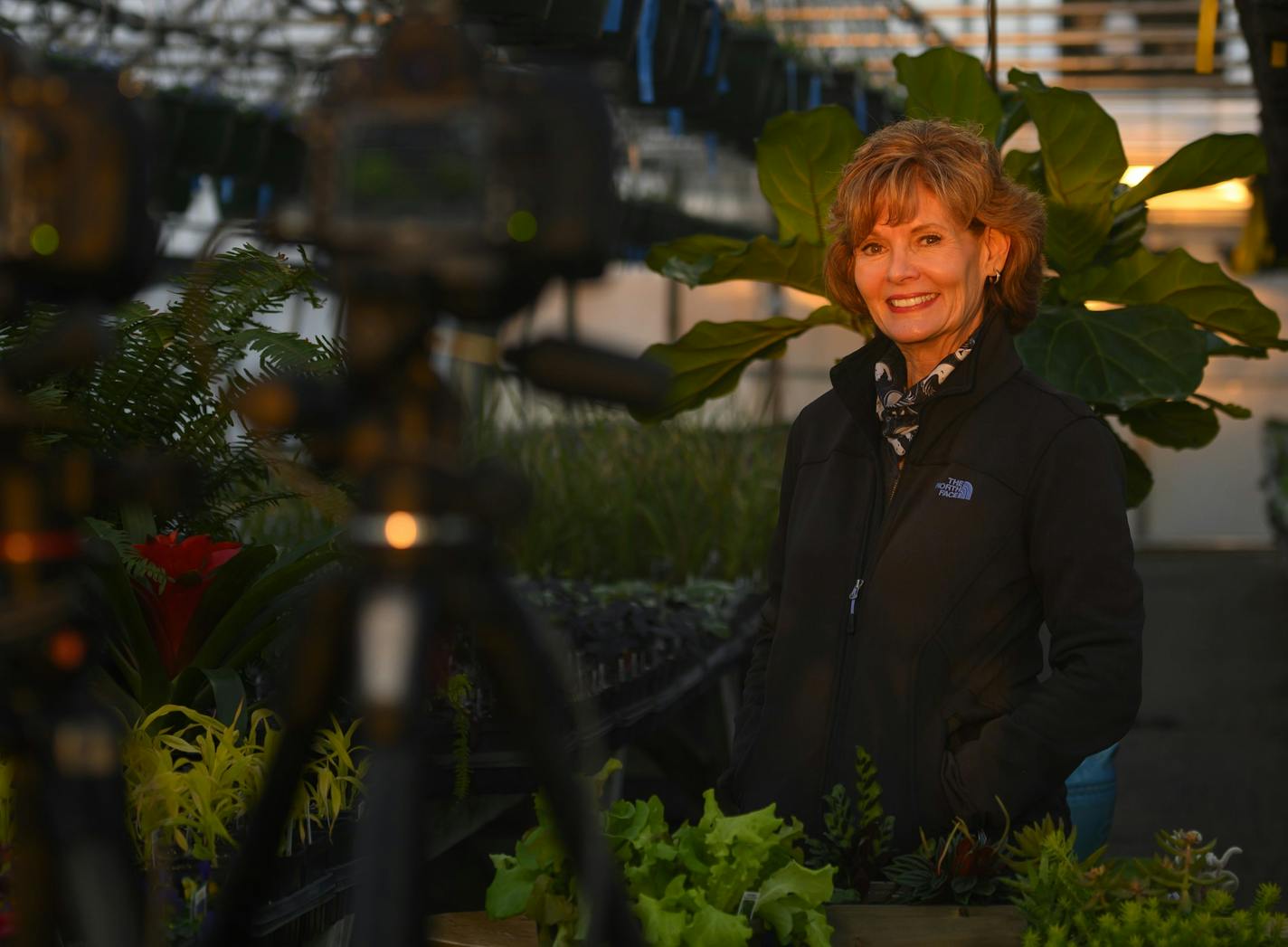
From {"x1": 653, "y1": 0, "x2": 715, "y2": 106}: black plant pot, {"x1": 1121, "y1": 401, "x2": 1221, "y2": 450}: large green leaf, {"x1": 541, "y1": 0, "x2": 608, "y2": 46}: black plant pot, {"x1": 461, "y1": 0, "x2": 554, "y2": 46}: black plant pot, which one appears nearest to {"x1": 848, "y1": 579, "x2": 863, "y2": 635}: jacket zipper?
{"x1": 1121, "y1": 401, "x2": 1221, "y2": 450}: large green leaf

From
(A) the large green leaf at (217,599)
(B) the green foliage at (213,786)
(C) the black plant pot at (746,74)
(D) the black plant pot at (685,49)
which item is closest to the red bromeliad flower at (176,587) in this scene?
(A) the large green leaf at (217,599)

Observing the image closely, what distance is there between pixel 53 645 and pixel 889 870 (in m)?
1.01

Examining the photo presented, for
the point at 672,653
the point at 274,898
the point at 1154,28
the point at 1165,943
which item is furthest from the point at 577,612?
the point at 1154,28

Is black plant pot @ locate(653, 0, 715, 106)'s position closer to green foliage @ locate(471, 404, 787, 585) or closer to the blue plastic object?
green foliage @ locate(471, 404, 787, 585)

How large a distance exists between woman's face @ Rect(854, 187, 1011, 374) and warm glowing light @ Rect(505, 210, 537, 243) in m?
1.21

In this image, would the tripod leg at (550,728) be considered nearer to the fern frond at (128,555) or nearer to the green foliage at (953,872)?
the green foliage at (953,872)

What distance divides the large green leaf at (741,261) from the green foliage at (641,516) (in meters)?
1.83

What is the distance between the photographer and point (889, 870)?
1.61 m

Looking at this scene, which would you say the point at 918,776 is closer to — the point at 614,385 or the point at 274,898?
the point at 274,898

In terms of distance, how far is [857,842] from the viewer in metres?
1.65

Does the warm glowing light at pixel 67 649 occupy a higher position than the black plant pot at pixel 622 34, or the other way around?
the black plant pot at pixel 622 34

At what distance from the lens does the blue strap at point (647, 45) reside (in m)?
4.35

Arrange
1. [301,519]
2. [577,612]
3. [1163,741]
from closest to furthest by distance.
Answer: [577,612] → [301,519] → [1163,741]

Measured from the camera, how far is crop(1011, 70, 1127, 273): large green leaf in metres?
2.78
